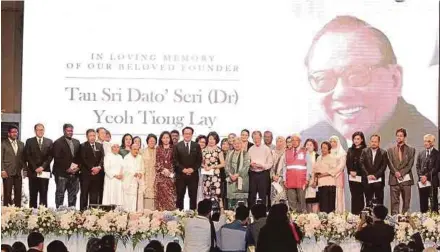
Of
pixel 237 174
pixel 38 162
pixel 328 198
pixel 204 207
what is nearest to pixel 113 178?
pixel 38 162

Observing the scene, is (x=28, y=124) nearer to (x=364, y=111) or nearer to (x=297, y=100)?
(x=297, y=100)

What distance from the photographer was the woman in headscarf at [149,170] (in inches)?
440

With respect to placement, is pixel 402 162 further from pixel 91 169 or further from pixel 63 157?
pixel 63 157

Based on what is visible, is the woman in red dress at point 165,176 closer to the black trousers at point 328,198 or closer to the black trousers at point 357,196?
the black trousers at point 328,198

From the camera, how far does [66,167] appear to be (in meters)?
10.9

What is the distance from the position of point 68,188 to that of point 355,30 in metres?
5.59

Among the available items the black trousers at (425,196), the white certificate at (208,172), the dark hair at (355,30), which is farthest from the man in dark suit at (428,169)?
the white certificate at (208,172)

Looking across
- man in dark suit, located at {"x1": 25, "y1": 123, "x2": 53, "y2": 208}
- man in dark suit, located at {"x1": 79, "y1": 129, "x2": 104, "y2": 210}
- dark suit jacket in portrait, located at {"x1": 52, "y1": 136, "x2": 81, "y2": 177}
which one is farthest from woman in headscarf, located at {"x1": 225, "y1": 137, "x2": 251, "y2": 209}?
man in dark suit, located at {"x1": 25, "y1": 123, "x2": 53, "y2": 208}

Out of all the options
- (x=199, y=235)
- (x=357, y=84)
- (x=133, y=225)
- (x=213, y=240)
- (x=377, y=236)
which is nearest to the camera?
(x=377, y=236)

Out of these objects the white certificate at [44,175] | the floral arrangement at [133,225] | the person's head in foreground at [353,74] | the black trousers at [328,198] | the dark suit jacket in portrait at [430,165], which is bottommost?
the floral arrangement at [133,225]

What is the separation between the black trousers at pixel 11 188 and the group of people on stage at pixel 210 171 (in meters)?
0.01

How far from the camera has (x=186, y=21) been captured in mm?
13203

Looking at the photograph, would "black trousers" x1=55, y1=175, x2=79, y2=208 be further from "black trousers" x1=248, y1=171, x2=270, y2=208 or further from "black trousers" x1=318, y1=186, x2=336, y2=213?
"black trousers" x1=318, y1=186, x2=336, y2=213

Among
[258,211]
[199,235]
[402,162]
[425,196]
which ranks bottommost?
[199,235]
